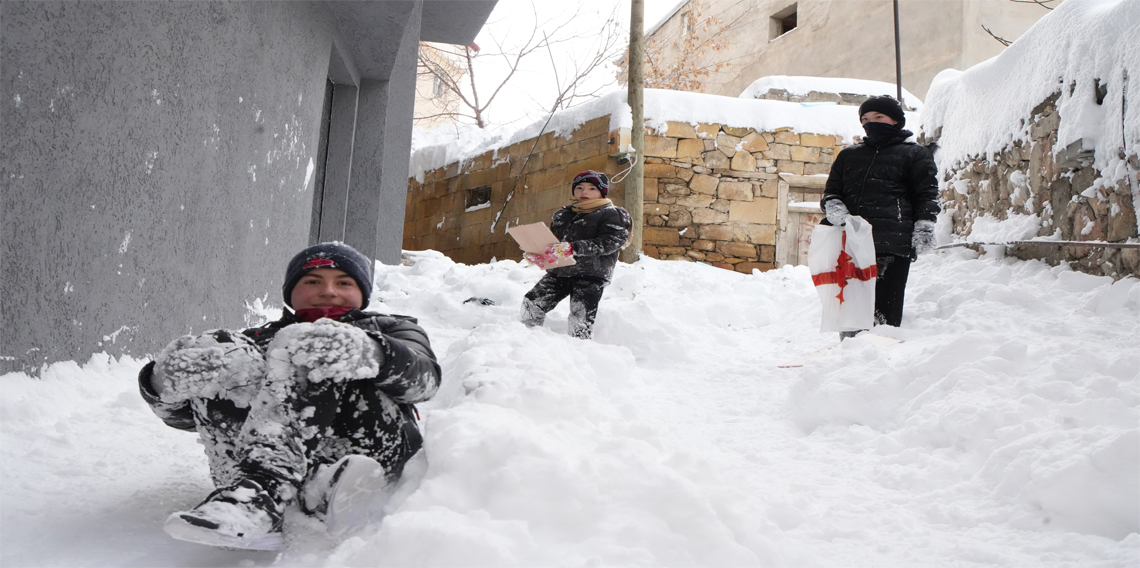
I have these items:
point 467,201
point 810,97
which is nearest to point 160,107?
point 467,201

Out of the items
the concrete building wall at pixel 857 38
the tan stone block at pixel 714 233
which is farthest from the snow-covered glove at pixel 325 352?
the concrete building wall at pixel 857 38

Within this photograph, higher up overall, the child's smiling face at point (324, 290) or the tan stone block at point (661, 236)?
the tan stone block at point (661, 236)

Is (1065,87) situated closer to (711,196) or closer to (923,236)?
(923,236)

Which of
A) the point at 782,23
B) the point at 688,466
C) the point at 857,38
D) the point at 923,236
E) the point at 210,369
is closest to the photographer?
the point at 210,369

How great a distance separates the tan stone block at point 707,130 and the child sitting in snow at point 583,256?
16.9 ft

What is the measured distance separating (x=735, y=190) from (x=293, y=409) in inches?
342

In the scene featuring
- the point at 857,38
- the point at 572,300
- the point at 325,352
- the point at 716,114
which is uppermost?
the point at 857,38

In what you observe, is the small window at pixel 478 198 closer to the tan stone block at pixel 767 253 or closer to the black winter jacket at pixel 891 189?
the tan stone block at pixel 767 253

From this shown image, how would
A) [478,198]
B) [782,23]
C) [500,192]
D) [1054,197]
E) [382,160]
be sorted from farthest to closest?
[782,23], [478,198], [500,192], [382,160], [1054,197]

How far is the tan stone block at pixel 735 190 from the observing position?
962 cm

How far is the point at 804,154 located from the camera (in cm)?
976

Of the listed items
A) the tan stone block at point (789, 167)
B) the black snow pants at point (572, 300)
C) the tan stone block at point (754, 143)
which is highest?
the tan stone block at point (754, 143)

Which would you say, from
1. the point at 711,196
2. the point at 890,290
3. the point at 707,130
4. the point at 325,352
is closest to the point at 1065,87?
the point at 890,290

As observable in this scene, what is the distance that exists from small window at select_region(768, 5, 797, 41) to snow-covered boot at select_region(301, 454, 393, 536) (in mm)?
16932
